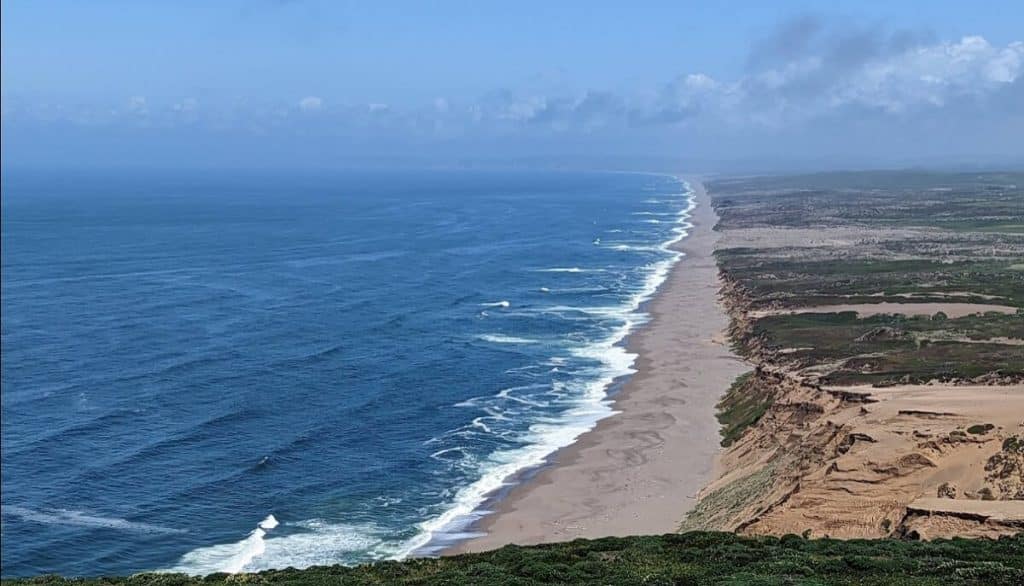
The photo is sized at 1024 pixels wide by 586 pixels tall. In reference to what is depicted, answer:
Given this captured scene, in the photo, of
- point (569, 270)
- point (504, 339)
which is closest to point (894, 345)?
point (504, 339)

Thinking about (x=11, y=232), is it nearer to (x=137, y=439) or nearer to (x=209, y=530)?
(x=137, y=439)

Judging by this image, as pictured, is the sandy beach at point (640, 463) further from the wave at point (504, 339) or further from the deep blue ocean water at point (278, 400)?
the wave at point (504, 339)

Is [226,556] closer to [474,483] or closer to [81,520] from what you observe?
[81,520]

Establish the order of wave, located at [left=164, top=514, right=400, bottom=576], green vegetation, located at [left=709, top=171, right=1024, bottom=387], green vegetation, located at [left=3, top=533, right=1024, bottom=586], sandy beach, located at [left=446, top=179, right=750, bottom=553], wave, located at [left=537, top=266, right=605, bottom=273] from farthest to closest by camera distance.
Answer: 1. wave, located at [left=537, top=266, right=605, bottom=273]
2. green vegetation, located at [left=709, top=171, right=1024, bottom=387]
3. sandy beach, located at [left=446, top=179, right=750, bottom=553]
4. wave, located at [left=164, top=514, right=400, bottom=576]
5. green vegetation, located at [left=3, top=533, right=1024, bottom=586]

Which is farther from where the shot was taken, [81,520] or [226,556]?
[81,520]

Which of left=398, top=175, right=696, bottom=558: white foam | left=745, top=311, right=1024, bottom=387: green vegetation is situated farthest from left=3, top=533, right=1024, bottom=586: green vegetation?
left=745, top=311, right=1024, bottom=387: green vegetation

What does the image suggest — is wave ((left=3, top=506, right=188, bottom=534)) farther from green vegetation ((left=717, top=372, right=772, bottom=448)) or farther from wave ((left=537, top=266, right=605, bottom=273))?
wave ((left=537, top=266, right=605, bottom=273))
